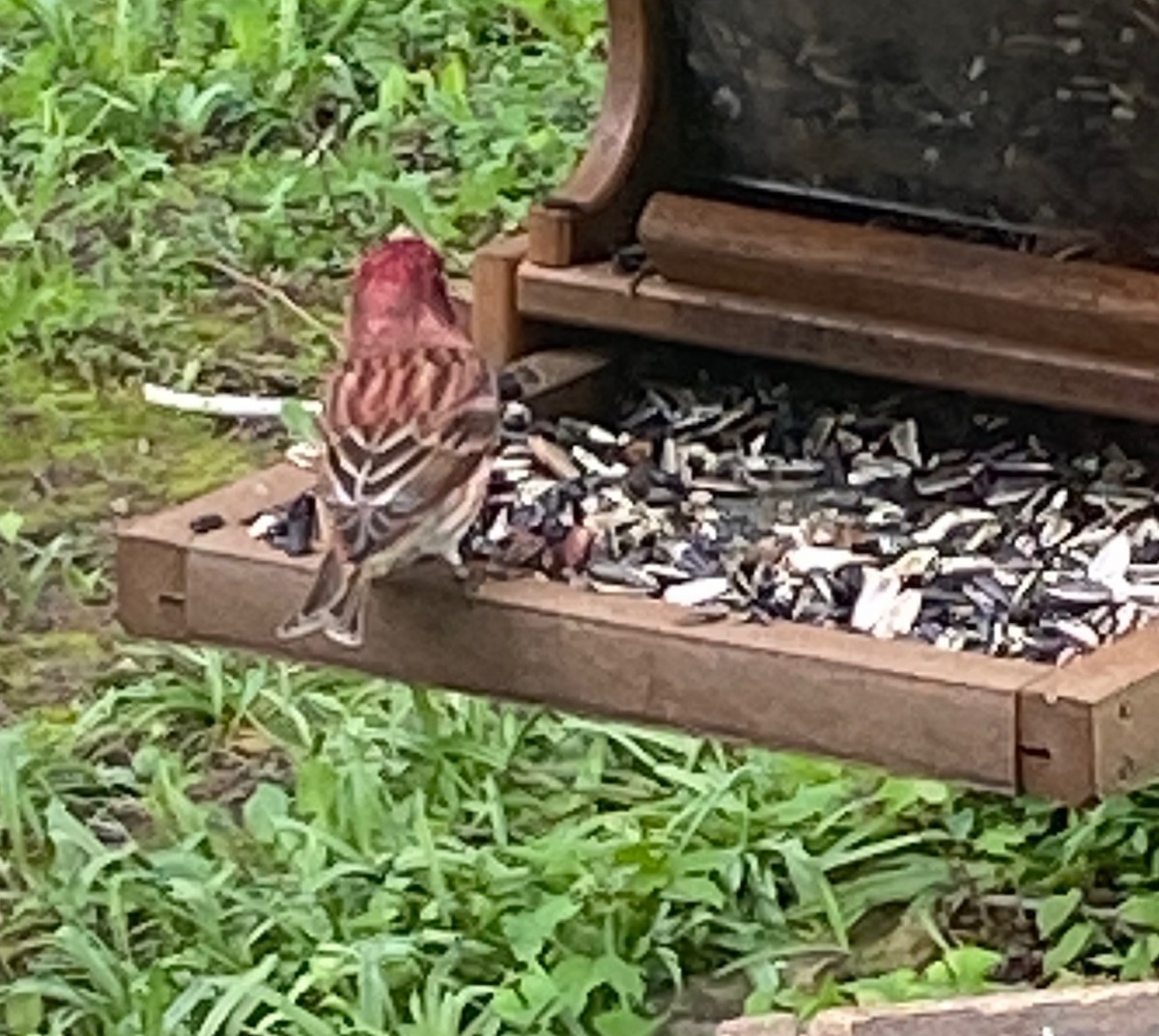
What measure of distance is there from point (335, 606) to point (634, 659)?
278 mm

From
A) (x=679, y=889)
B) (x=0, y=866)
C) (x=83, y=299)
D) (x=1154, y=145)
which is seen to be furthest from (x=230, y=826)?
(x=83, y=299)

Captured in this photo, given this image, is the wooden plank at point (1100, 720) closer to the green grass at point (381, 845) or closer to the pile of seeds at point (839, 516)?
the pile of seeds at point (839, 516)

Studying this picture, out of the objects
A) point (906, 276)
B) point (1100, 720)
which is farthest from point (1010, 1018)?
point (906, 276)

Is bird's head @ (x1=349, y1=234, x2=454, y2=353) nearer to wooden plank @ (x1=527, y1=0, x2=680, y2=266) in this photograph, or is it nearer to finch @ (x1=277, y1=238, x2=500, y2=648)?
finch @ (x1=277, y1=238, x2=500, y2=648)

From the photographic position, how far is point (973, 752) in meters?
3.08

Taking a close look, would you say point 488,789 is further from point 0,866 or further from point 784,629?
point 784,629

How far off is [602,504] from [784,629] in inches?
20.8

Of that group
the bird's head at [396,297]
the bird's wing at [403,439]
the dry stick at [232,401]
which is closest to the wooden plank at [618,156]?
the bird's head at [396,297]

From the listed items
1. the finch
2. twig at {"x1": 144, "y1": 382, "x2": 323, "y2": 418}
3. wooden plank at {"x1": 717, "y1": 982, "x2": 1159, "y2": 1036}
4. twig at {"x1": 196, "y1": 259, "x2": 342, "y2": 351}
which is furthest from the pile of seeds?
twig at {"x1": 196, "y1": 259, "x2": 342, "y2": 351}

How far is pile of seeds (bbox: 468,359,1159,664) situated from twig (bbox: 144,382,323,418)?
1929 millimetres

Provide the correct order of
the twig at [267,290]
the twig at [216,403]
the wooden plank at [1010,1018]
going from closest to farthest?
the wooden plank at [1010,1018]
the twig at [216,403]
the twig at [267,290]

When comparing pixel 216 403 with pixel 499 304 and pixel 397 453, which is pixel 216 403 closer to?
pixel 499 304

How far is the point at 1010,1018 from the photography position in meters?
2.78

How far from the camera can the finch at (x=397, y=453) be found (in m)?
3.38
